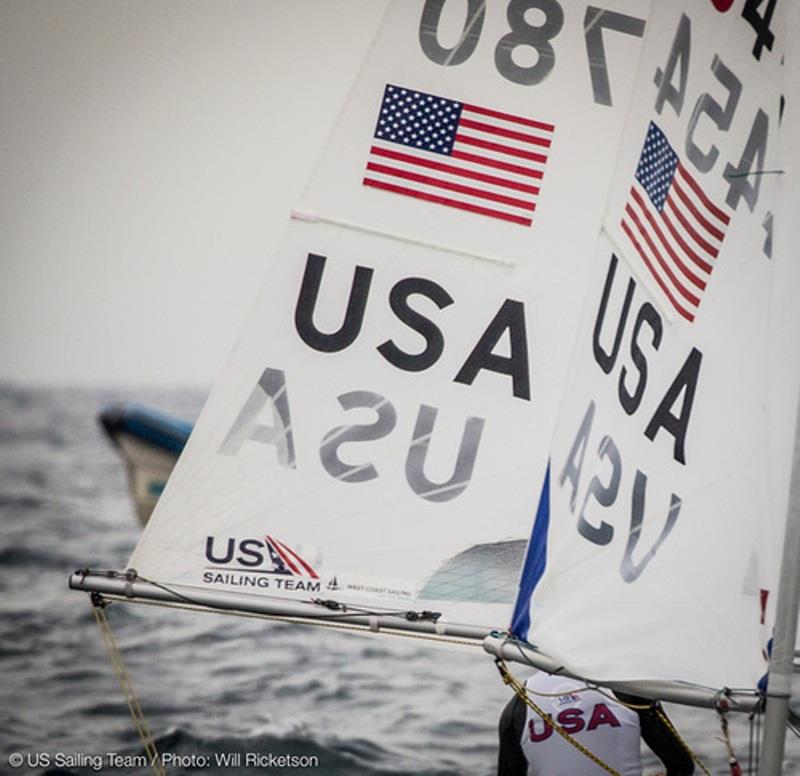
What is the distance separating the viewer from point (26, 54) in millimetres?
21047

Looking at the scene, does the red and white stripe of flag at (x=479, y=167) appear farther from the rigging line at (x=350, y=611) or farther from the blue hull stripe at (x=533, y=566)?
the rigging line at (x=350, y=611)

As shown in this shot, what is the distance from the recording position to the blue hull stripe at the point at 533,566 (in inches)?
129

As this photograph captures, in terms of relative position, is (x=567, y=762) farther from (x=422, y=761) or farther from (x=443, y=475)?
(x=422, y=761)

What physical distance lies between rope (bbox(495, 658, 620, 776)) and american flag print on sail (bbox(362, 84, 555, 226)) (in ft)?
4.19

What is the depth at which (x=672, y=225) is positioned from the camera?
12.0ft

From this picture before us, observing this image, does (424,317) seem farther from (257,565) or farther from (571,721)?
(571,721)

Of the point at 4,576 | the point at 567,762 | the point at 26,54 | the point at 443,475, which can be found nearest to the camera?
the point at 567,762

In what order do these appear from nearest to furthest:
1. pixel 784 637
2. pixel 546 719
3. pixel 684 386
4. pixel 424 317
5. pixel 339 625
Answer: pixel 784 637 < pixel 546 719 < pixel 684 386 < pixel 339 625 < pixel 424 317

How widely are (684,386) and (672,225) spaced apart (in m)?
0.42

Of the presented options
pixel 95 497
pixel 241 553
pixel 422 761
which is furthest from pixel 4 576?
pixel 241 553

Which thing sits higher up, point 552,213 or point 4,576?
point 4,576

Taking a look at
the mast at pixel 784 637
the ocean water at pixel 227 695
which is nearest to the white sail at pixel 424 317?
the mast at pixel 784 637

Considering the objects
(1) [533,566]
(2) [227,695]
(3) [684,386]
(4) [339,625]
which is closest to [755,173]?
(3) [684,386]

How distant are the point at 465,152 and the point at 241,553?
4.04 feet
